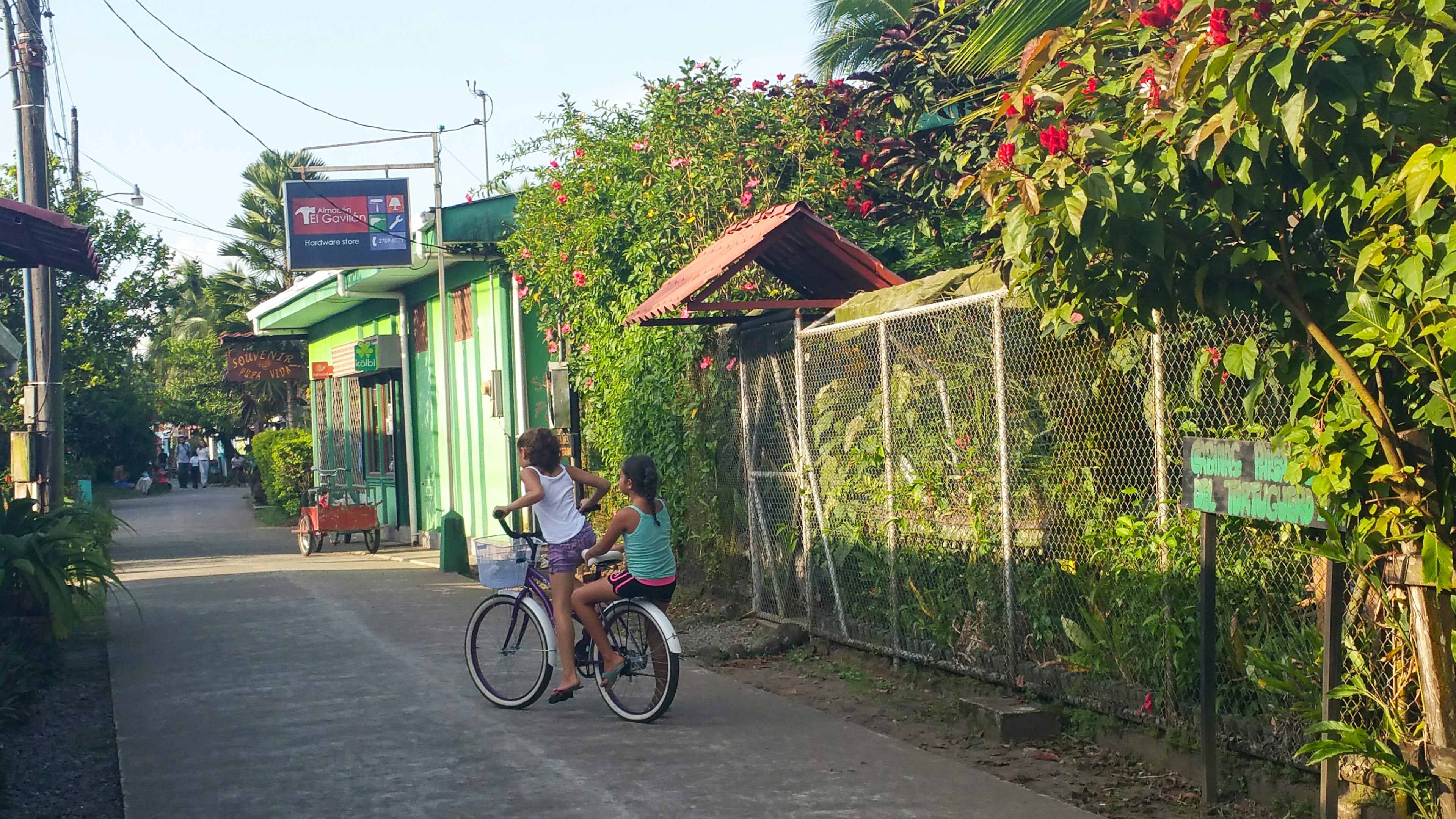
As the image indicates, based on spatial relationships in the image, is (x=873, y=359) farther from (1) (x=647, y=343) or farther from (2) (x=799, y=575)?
(1) (x=647, y=343)

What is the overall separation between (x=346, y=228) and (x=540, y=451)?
11.3 meters

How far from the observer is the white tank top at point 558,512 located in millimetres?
7383

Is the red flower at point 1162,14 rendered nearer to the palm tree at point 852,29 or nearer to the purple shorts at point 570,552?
the purple shorts at point 570,552

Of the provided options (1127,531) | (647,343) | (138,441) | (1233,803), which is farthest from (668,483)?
(138,441)

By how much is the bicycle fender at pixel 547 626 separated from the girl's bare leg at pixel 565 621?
0.13 feet

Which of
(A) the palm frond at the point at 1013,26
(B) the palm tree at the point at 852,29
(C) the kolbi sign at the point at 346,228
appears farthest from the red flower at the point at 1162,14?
(C) the kolbi sign at the point at 346,228

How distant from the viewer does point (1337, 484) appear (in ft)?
14.4

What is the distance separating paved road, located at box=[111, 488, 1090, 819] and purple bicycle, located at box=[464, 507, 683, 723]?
0.44ft

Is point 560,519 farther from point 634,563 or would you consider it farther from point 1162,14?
point 1162,14

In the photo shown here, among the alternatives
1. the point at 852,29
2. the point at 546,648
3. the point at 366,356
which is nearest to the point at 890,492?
the point at 546,648

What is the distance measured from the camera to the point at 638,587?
7281mm

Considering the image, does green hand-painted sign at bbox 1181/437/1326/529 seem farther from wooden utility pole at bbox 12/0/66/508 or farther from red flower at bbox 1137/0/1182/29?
wooden utility pole at bbox 12/0/66/508

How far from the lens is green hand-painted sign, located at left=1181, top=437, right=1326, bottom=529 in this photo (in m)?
4.82

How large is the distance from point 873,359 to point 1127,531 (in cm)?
274
